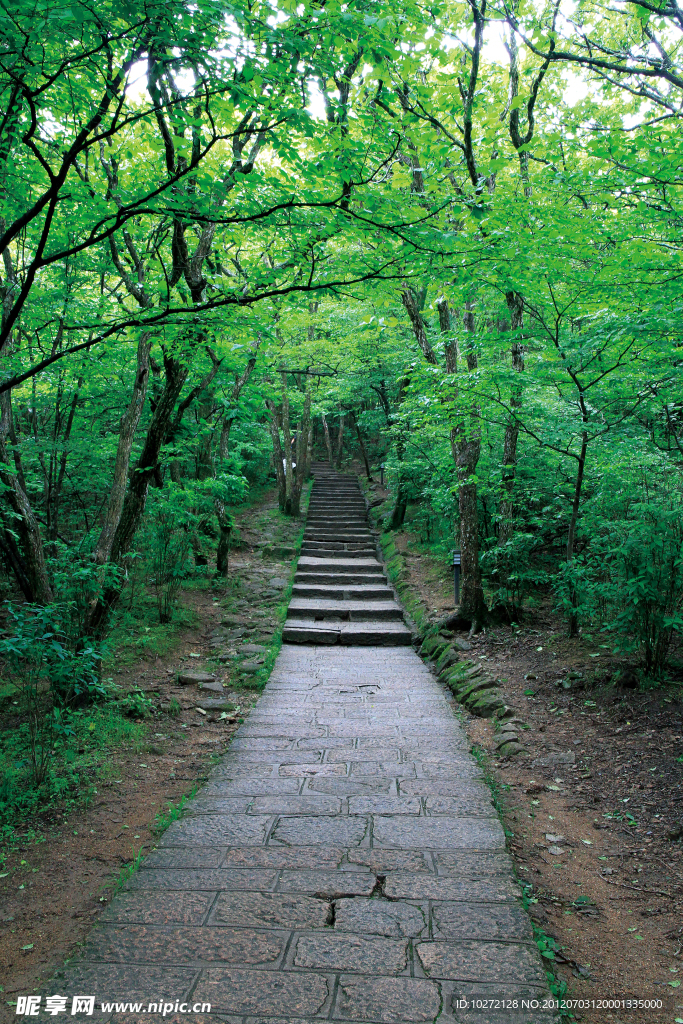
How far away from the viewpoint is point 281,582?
1009 cm

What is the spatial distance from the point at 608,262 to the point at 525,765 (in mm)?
4063

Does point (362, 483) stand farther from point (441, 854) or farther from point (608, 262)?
point (441, 854)

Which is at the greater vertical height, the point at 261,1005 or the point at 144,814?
the point at 261,1005

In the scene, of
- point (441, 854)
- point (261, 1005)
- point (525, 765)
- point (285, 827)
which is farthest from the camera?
point (525, 765)

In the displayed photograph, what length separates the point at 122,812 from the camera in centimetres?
347

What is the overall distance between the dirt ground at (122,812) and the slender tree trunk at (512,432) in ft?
11.7

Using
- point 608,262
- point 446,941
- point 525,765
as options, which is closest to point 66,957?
point 446,941

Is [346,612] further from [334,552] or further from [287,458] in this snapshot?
[287,458]

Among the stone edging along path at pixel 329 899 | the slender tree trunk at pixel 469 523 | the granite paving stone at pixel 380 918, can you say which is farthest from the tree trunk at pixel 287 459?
the granite paving stone at pixel 380 918

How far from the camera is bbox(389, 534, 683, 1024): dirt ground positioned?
2.24m

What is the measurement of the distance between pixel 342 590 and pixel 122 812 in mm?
6519

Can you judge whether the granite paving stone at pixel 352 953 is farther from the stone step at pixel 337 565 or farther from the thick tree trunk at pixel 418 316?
the stone step at pixel 337 565

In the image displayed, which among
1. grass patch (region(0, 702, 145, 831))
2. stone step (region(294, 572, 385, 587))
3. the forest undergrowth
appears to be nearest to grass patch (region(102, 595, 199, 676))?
→ grass patch (region(0, 702, 145, 831))

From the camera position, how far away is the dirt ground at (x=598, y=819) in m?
2.24
